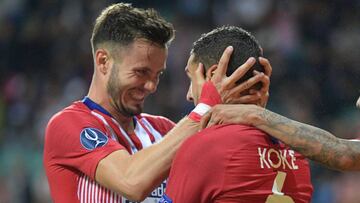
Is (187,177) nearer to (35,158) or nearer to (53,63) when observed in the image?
(35,158)

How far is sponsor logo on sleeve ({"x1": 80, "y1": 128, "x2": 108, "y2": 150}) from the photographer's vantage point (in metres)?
3.90

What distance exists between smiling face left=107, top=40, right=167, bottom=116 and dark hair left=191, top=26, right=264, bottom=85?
2.35 ft

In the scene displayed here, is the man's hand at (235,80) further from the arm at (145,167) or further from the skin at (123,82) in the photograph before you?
the skin at (123,82)

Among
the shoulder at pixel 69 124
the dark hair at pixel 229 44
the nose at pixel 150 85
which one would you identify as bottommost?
the shoulder at pixel 69 124

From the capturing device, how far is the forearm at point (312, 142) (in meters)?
3.32

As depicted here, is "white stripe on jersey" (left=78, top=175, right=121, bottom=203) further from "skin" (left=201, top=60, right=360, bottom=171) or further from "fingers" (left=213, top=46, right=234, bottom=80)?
"fingers" (left=213, top=46, right=234, bottom=80)

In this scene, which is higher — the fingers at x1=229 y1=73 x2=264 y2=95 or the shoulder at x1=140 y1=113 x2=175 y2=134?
the fingers at x1=229 y1=73 x2=264 y2=95

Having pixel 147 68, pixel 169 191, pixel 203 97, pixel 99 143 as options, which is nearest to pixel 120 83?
pixel 147 68

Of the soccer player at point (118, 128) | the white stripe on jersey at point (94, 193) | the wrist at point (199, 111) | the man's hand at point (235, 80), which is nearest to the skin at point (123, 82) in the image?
the soccer player at point (118, 128)

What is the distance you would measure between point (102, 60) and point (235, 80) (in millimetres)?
1162

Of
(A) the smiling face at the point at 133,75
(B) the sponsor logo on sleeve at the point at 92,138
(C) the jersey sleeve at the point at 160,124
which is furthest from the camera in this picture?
(C) the jersey sleeve at the point at 160,124

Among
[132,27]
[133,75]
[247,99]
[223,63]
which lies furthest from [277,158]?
[132,27]

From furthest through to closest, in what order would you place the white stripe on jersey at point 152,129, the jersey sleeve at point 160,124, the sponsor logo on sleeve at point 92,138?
the jersey sleeve at point 160,124
the white stripe on jersey at point 152,129
the sponsor logo on sleeve at point 92,138

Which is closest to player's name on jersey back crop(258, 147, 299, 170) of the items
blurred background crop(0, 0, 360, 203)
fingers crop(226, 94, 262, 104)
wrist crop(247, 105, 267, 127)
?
wrist crop(247, 105, 267, 127)
